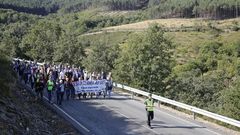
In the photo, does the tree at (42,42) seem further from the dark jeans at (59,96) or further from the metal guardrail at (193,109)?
the dark jeans at (59,96)

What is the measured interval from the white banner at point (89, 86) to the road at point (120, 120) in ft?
3.49

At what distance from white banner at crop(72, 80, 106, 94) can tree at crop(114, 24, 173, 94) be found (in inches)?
492

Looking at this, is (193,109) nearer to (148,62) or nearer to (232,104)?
(232,104)

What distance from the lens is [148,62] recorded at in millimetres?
40062

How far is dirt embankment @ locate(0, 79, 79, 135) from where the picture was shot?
44.5ft

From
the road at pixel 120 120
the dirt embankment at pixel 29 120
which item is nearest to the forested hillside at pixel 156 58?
the road at pixel 120 120

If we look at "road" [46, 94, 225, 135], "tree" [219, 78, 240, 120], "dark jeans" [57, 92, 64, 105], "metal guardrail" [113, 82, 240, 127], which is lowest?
"tree" [219, 78, 240, 120]

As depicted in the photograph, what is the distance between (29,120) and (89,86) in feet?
36.3

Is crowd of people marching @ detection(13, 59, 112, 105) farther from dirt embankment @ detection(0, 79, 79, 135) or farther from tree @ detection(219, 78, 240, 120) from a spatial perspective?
tree @ detection(219, 78, 240, 120)

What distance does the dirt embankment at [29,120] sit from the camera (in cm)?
1358

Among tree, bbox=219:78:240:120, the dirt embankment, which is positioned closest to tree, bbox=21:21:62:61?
tree, bbox=219:78:240:120

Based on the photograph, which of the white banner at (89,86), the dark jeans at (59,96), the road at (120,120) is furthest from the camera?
the white banner at (89,86)

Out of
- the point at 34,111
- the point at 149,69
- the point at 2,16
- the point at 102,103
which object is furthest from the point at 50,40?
the point at 2,16

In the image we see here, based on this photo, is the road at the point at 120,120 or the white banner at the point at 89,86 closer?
the road at the point at 120,120
